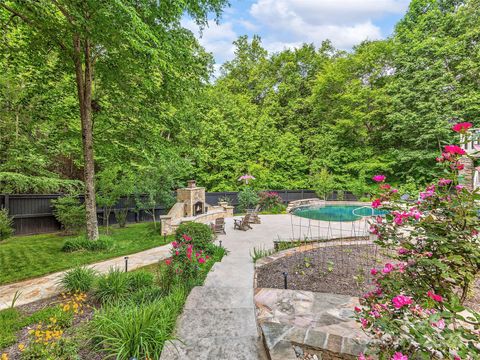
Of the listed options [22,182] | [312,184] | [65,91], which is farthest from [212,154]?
[22,182]

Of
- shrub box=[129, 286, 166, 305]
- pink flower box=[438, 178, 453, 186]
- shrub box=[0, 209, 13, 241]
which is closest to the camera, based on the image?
pink flower box=[438, 178, 453, 186]

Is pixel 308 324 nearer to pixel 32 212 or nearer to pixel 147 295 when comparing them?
pixel 147 295

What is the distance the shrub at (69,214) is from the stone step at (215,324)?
289 inches

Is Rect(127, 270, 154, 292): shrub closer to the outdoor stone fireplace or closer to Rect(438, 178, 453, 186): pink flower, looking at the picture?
Rect(438, 178, 453, 186): pink flower

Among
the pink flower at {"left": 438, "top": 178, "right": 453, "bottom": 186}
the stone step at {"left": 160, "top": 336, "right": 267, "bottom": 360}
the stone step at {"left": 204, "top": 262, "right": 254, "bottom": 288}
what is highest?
the pink flower at {"left": 438, "top": 178, "right": 453, "bottom": 186}

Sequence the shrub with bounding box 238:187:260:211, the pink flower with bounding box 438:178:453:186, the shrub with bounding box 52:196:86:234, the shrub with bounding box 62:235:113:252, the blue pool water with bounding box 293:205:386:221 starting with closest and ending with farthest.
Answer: the pink flower with bounding box 438:178:453:186, the shrub with bounding box 62:235:113:252, the shrub with bounding box 52:196:86:234, the shrub with bounding box 238:187:260:211, the blue pool water with bounding box 293:205:386:221

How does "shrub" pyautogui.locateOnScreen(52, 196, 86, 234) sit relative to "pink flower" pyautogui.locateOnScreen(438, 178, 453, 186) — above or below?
below

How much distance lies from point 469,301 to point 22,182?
38.1 feet

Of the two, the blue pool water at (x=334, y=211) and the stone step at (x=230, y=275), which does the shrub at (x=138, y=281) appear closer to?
the stone step at (x=230, y=275)

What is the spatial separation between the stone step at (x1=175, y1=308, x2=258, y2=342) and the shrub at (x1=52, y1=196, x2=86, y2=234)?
24.1 ft

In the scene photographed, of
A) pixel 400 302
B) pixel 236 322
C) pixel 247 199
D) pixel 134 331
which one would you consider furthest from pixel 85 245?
pixel 247 199

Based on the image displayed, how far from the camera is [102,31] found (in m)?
5.05

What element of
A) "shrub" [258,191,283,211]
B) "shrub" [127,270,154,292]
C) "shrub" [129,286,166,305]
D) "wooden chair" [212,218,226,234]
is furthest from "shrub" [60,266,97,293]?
"shrub" [258,191,283,211]

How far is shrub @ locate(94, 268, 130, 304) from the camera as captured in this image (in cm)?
376
